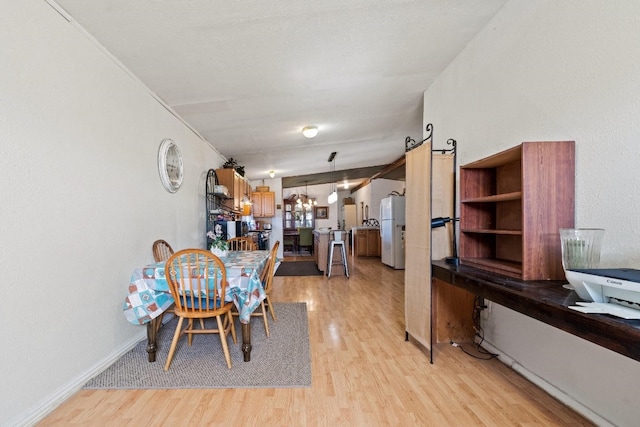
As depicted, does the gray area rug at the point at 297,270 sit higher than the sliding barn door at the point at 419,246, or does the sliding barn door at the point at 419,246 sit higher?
the sliding barn door at the point at 419,246

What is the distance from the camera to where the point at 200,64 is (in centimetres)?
224

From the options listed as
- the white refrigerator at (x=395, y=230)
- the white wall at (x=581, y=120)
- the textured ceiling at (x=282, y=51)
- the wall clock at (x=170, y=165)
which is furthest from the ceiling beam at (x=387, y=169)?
the wall clock at (x=170, y=165)

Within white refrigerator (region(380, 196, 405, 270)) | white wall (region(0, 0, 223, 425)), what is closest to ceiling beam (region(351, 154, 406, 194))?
→ white refrigerator (region(380, 196, 405, 270))

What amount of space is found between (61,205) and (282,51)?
6.22ft

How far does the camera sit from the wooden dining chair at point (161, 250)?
2596mm

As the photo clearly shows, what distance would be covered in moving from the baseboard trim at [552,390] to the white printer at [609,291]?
809mm

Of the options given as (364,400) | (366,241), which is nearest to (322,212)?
(366,241)

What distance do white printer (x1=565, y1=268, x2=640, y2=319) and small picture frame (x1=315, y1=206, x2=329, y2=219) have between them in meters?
10.2

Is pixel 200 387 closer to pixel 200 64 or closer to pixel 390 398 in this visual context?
pixel 390 398

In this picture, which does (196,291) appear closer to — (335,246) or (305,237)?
(335,246)

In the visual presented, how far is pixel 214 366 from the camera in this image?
2031 mm

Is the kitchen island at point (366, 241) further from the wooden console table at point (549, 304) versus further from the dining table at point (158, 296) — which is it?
the dining table at point (158, 296)

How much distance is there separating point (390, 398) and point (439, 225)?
53.3 inches

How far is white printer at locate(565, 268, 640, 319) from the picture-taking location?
3.07 ft
